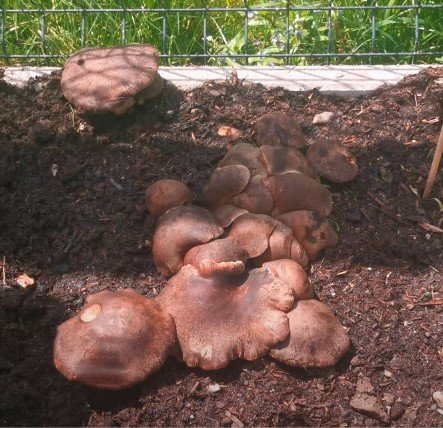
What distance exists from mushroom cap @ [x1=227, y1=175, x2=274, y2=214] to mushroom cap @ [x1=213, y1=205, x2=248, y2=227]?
49mm

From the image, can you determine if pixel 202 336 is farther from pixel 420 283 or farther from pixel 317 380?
pixel 420 283

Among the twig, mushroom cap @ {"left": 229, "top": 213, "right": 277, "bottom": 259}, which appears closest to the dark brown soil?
the twig

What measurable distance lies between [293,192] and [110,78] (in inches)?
62.7

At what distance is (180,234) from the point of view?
3.24m

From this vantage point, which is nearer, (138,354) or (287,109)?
(138,354)

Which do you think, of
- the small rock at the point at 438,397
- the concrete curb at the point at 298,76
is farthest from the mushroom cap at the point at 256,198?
the concrete curb at the point at 298,76

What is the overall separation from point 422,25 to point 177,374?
12.9 ft

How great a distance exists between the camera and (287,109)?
4402mm

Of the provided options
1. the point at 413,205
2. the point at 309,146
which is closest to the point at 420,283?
the point at 413,205

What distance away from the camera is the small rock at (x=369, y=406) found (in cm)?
284

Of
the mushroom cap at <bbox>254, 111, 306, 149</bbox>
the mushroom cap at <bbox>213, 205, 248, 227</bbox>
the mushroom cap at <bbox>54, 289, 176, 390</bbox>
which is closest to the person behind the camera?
the mushroom cap at <bbox>54, 289, 176, 390</bbox>

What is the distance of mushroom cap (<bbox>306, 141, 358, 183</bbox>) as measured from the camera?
379 cm

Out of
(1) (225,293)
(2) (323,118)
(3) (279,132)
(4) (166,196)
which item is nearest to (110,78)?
(4) (166,196)

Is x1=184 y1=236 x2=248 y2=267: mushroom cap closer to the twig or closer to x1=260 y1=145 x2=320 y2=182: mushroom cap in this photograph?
x1=260 y1=145 x2=320 y2=182: mushroom cap
